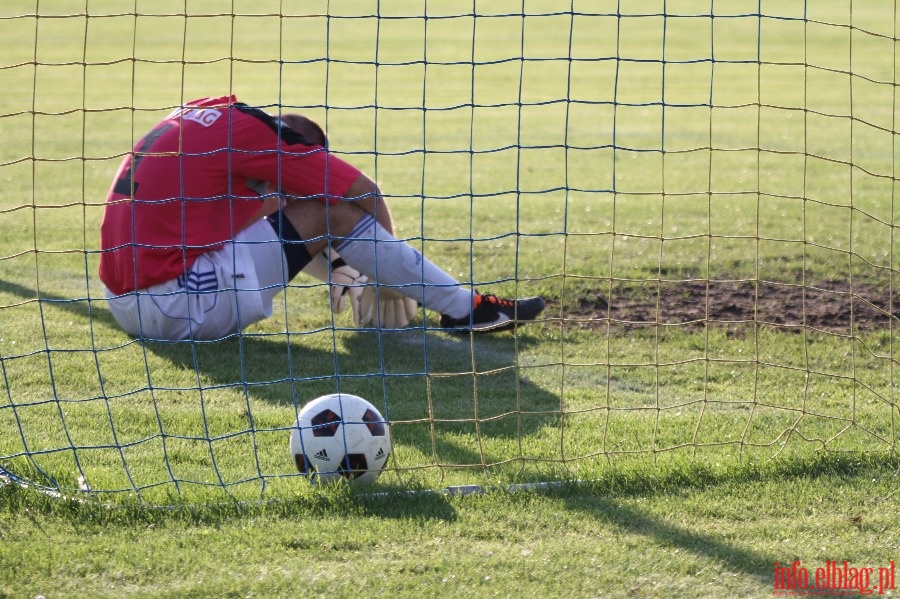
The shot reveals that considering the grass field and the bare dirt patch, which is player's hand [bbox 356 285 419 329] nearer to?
the grass field

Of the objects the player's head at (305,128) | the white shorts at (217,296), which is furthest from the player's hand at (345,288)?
the player's head at (305,128)

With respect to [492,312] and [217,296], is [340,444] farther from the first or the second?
[492,312]

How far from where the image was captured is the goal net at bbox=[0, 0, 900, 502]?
170 inches

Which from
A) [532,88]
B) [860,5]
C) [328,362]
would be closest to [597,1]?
[860,5]

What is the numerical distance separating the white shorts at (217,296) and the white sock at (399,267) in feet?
1.24

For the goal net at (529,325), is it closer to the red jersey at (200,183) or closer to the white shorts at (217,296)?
the white shorts at (217,296)

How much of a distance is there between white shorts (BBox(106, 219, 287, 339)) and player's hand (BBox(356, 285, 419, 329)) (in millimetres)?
479

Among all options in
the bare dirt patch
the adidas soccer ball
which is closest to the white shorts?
the adidas soccer ball

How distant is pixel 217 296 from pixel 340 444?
69.4 inches

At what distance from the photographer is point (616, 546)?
3.63 metres

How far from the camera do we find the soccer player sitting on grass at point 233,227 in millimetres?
5508

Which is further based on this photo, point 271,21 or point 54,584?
point 271,21

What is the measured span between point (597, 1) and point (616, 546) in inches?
1051

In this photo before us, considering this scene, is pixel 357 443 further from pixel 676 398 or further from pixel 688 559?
pixel 676 398
